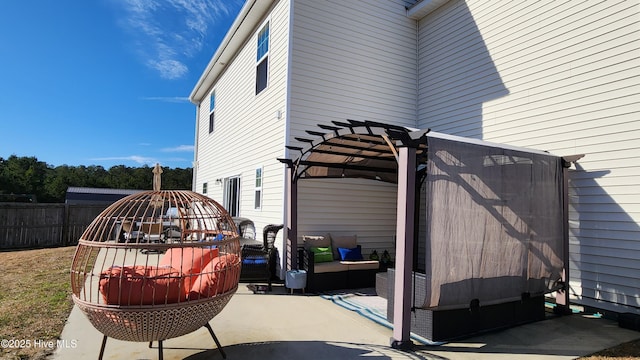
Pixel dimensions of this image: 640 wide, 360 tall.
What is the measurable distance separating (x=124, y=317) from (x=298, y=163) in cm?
387

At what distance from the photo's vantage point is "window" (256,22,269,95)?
330 inches

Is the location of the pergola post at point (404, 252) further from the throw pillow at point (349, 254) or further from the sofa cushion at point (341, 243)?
the sofa cushion at point (341, 243)

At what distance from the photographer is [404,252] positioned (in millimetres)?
3928

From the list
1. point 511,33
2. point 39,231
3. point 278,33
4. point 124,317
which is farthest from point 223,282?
point 39,231

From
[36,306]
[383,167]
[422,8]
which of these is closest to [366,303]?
[383,167]

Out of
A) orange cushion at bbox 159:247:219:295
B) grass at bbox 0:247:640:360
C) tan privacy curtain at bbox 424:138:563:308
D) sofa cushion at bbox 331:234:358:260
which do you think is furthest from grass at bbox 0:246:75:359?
sofa cushion at bbox 331:234:358:260

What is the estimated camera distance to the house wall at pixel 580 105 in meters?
4.88

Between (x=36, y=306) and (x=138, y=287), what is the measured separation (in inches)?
133

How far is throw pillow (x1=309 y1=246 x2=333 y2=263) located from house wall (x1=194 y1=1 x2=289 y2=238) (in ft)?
2.56

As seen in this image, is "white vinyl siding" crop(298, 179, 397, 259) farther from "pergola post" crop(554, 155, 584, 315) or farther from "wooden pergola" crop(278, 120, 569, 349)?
"pergola post" crop(554, 155, 584, 315)

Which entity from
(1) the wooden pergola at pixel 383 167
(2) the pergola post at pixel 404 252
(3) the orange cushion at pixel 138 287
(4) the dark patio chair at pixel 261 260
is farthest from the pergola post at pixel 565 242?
(3) the orange cushion at pixel 138 287

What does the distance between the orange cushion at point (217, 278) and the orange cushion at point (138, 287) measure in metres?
0.18

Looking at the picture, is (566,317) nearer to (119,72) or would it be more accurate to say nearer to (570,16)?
(570,16)

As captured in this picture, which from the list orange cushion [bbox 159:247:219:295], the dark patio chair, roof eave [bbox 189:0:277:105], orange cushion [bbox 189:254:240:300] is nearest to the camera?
orange cushion [bbox 189:254:240:300]
